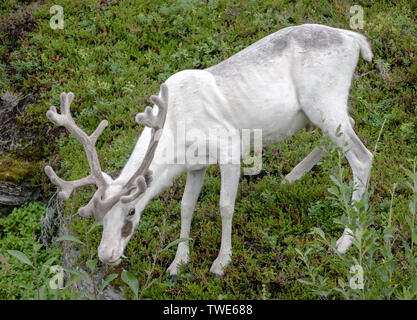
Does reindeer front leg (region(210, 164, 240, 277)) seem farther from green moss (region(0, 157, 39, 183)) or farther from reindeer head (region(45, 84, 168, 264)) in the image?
green moss (region(0, 157, 39, 183))

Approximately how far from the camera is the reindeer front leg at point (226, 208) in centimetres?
536

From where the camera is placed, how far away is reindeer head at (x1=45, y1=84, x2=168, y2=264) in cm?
440

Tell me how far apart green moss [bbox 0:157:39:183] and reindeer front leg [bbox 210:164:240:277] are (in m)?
3.64

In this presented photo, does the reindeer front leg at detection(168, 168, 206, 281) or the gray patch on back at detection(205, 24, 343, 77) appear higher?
the gray patch on back at detection(205, 24, 343, 77)

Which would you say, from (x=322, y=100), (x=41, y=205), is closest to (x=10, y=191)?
(x=41, y=205)

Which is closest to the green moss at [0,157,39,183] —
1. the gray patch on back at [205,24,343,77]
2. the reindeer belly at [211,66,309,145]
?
the gray patch on back at [205,24,343,77]

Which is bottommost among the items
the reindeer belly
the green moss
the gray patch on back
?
the green moss

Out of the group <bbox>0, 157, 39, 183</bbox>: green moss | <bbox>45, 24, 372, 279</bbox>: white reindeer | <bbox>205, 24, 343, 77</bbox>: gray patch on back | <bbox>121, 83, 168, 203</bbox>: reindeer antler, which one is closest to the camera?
<bbox>121, 83, 168, 203</bbox>: reindeer antler

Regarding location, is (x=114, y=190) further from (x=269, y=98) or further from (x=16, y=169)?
(x=16, y=169)

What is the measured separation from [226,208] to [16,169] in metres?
3.89

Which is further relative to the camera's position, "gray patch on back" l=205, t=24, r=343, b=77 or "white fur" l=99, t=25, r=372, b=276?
"gray patch on back" l=205, t=24, r=343, b=77

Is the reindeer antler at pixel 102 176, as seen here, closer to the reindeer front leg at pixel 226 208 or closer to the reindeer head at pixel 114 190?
the reindeer head at pixel 114 190

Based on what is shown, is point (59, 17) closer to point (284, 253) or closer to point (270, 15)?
point (270, 15)

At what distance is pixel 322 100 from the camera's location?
554cm
